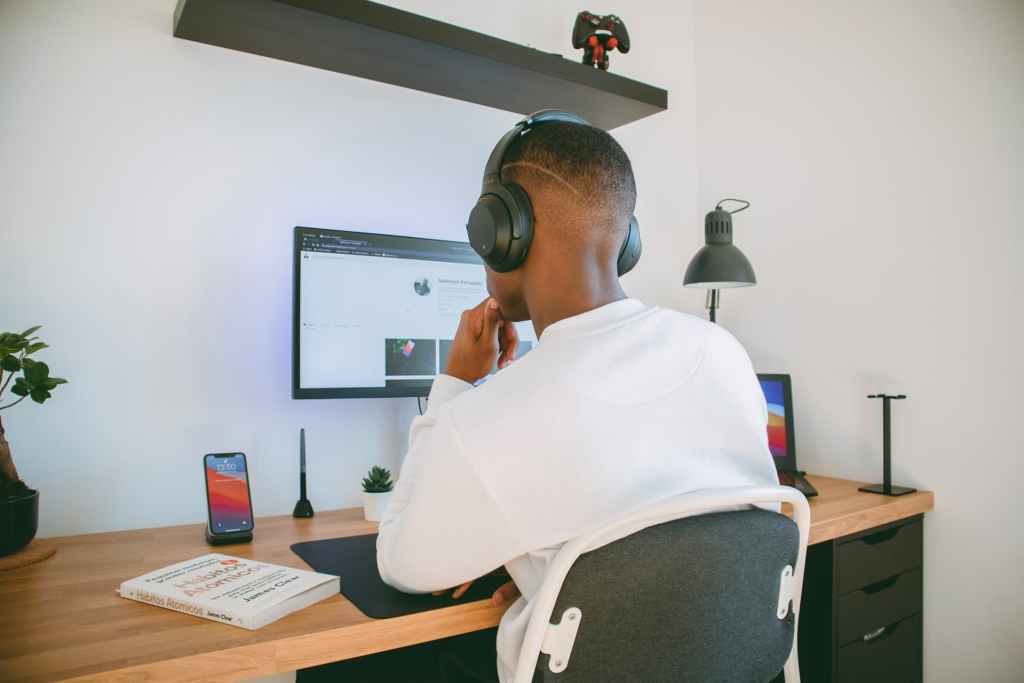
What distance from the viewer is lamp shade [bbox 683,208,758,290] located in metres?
1.78

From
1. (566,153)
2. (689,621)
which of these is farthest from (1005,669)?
(566,153)

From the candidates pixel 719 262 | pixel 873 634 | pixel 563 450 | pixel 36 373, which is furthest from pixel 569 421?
pixel 873 634

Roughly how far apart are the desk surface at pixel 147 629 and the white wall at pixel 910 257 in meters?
1.30

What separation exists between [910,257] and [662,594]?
139cm

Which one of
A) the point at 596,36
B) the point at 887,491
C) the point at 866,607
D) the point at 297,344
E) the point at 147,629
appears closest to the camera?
the point at 147,629

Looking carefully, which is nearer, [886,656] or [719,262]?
[886,656]

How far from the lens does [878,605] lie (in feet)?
5.14

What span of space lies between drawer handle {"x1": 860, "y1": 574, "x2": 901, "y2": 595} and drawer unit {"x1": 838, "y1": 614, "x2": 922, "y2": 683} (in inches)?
3.5

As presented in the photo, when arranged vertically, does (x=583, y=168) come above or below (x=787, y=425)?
above

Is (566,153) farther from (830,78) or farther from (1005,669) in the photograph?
(1005,669)

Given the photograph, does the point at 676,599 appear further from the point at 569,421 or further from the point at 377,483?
the point at 377,483

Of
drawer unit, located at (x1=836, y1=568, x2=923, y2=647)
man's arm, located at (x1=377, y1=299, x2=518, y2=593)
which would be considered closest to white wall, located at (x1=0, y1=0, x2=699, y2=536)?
man's arm, located at (x1=377, y1=299, x2=518, y2=593)

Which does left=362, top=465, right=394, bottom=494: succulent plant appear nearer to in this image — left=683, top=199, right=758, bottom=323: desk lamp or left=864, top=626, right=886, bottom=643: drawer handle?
left=683, top=199, right=758, bottom=323: desk lamp

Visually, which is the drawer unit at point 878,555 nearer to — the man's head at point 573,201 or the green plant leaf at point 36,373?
the man's head at point 573,201
